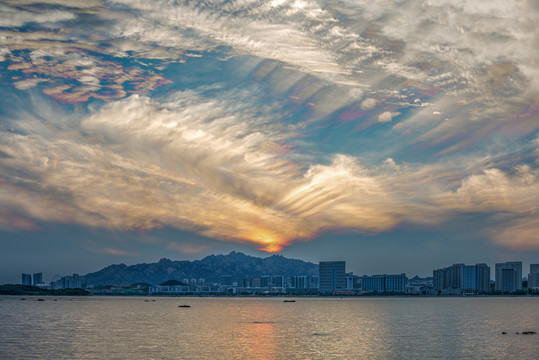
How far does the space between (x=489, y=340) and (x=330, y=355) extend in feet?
145

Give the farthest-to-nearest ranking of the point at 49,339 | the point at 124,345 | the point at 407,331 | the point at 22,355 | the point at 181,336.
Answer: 1. the point at 407,331
2. the point at 181,336
3. the point at 49,339
4. the point at 124,345
5. the point at 22,355

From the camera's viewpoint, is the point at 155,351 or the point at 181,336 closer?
the point at 155,351

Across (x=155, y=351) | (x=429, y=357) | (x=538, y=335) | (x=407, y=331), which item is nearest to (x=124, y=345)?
(x=155, y=351)

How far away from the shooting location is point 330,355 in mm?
85562

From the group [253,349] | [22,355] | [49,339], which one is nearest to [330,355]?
[253,349]

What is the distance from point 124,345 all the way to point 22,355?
61.3 feet

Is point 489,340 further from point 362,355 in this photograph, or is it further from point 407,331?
point 362,355

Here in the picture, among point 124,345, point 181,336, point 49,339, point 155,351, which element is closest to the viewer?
point 155,351

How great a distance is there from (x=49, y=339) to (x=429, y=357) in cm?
→ 7468

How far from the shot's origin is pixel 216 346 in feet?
319

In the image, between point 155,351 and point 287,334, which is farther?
point 287,334

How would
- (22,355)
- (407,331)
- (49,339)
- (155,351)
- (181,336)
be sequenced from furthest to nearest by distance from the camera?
(407,331), (181,336), (49,339), (155,351), (22,355)

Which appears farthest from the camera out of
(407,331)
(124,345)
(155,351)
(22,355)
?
(407,331)

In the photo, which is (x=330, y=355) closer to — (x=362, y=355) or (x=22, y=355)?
(x=362, y=355)
